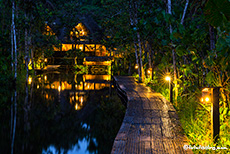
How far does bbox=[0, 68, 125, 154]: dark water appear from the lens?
805 cm

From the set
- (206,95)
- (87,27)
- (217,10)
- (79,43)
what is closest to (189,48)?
(217,10)

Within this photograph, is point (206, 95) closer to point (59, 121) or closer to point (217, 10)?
point (217, 10)

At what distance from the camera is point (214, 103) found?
5.46 metres

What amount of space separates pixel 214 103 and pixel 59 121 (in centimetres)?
713

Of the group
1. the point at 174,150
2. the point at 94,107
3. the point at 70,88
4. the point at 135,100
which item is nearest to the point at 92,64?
the point at 70,88

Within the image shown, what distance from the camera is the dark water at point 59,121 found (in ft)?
26.4

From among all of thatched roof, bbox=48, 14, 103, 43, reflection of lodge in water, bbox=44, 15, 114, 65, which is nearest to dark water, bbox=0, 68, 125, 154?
reflection of lodge in water, bbox=44, 15, 114, 65

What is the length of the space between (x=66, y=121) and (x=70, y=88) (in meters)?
8.73

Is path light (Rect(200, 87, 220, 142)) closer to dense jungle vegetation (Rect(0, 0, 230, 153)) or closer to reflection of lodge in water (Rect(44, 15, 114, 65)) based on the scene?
dense jungle vegetation (Rect(0, 0, 230, 153))

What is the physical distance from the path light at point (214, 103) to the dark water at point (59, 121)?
356 centimetres

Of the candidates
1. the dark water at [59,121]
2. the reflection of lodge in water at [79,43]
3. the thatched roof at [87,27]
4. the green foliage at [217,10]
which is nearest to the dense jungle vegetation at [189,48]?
the green foliage at [217,10]

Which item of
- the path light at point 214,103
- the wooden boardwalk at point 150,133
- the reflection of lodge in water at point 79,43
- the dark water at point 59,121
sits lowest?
the dark water at point 59,121

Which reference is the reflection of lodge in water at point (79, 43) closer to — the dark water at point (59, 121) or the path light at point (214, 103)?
the dark water at point (59, 121)

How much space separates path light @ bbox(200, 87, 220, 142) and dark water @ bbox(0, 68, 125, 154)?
11.7ft
